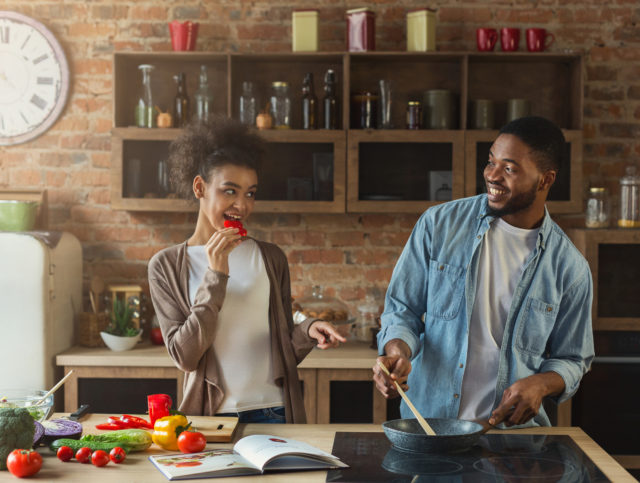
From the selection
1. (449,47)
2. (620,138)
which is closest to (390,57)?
(449,47)

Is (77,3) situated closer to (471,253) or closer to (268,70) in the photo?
(268,70)

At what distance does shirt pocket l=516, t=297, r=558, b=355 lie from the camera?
6.70 feet

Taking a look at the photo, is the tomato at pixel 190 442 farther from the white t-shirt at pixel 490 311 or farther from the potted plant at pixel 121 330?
the potted plant at pixel 121 330

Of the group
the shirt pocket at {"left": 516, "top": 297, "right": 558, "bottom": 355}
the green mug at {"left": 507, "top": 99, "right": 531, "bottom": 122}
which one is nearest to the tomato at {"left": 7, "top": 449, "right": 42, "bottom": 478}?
the shirt pocket at {"left": 516, "top": 297, "right": 558, "bottom": 355}

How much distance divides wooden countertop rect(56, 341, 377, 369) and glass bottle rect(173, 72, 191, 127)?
1.10 meters

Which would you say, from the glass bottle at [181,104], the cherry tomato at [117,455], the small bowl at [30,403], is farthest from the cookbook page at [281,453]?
the glass bottle at [181,104]

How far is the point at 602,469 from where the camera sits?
160 centimetres

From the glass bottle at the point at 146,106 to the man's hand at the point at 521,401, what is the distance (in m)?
2.31

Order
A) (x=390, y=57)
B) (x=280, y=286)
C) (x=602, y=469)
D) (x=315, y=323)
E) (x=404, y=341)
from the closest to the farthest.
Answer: (x=602, y=469)
(x=404, y=341)
(x=315, y=323)
(x=280, y=286)
(x=390, y=57)

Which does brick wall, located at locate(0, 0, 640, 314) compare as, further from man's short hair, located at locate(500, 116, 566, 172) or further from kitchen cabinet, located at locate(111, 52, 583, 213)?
man's short hair, located at locate(500, 116, 566, 172)

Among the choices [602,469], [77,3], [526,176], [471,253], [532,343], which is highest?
[77,3]

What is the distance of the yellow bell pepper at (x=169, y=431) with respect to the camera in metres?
1.73

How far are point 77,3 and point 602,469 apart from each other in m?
3.31

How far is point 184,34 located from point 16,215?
1167 millimetres
